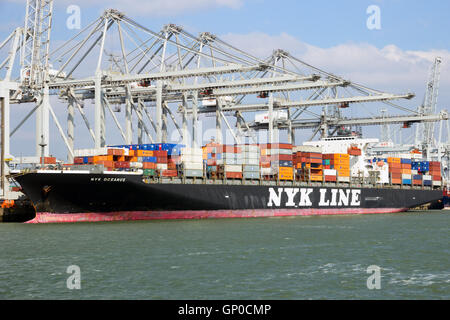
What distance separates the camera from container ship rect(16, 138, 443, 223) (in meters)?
39.2

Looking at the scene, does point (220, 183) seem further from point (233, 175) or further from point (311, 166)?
point (311, 166)

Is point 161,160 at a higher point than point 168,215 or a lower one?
higher

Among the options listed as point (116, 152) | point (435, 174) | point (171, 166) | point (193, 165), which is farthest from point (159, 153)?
point (435, 174)

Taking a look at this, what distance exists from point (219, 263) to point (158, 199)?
20.6m

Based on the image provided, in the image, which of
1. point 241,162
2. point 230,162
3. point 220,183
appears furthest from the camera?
point 241,162

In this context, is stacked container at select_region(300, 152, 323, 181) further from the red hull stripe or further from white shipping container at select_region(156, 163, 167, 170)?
white shipping container at select_region(156, 163, 167, 170)

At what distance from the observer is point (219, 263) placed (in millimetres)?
22391

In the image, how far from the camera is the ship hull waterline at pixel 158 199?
38.7 meters

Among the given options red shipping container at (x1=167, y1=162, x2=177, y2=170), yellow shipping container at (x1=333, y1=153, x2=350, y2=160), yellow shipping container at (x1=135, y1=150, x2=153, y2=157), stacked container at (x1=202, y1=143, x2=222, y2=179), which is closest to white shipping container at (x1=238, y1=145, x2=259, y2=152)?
stacked container at (x1=202, y1=143, x2=222, y2=179)

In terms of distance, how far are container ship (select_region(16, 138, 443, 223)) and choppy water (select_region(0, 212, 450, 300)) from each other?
12.9 ft

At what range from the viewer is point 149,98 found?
6450cm

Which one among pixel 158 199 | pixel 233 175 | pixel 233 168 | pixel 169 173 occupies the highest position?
pixel 233 168
